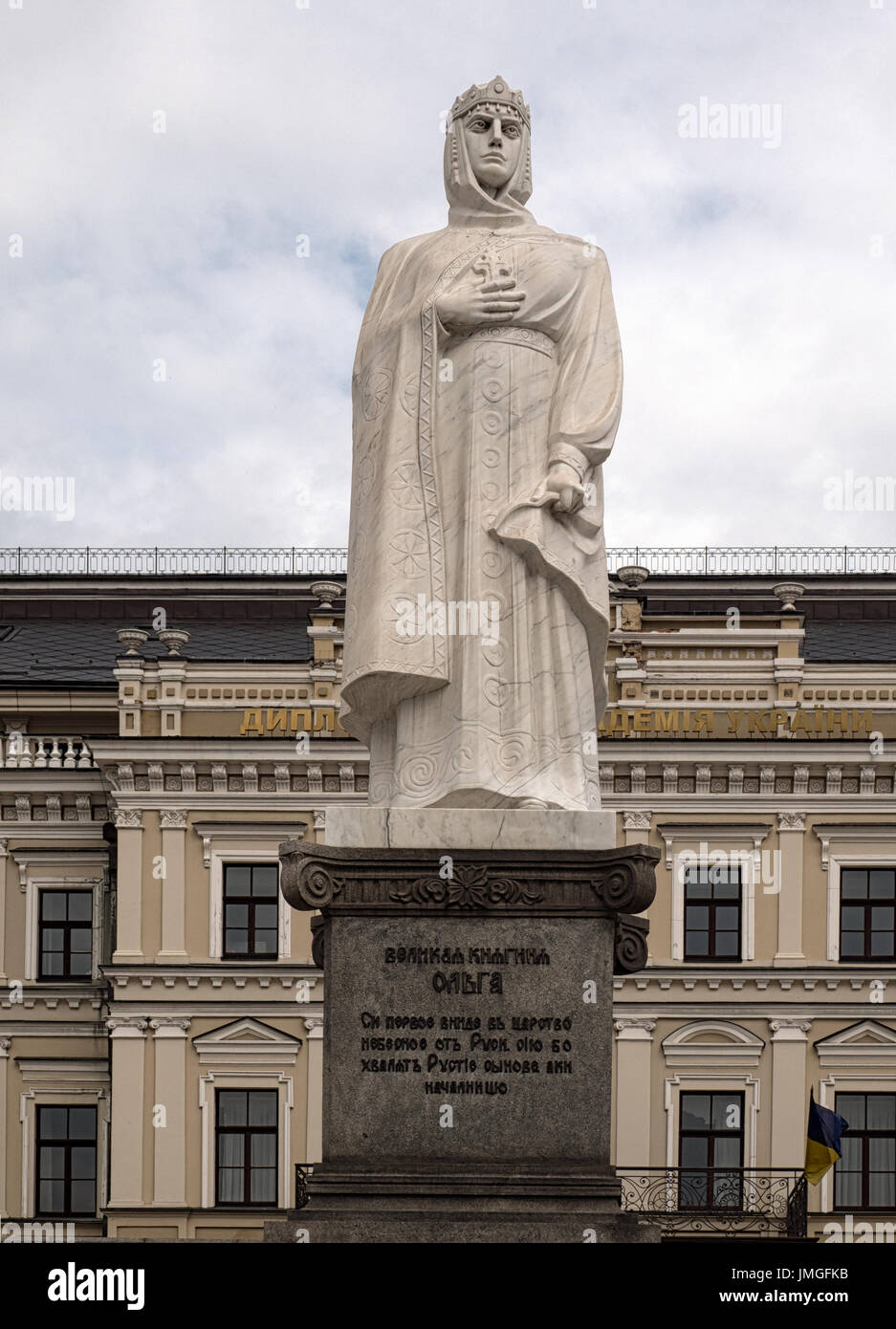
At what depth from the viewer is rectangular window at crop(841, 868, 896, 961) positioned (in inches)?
1864

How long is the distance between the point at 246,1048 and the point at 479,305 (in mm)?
36427

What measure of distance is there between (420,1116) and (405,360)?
349 cm

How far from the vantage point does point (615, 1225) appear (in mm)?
10633

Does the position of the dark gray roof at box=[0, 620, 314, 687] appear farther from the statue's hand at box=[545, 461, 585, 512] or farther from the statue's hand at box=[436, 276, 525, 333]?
the statue's hand at box=[545, 461, 585, 512]

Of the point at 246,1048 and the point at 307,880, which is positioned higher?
the point at 307,880

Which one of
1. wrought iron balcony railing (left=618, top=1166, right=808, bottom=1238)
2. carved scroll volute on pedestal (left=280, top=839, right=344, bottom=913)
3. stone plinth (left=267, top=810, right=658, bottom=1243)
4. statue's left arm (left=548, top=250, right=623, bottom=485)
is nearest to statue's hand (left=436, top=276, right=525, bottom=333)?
statue's left arm (left=548, top=250, right=623, bottom=485)

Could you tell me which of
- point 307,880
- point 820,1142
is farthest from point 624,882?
point 820,1142

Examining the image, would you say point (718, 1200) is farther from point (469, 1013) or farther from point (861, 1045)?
point (469, 1013)

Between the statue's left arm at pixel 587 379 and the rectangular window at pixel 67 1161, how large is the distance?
37.6 metres

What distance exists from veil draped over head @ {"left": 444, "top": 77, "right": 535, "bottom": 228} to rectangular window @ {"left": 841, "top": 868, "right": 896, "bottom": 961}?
118 feet

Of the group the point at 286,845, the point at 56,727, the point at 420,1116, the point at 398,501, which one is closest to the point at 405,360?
the point at 398,501

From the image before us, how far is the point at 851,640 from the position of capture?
176 feet
